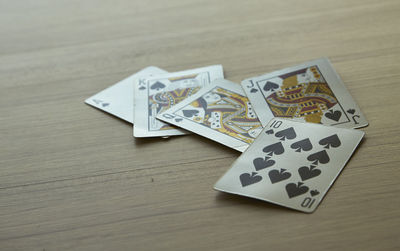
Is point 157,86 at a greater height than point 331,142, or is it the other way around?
point 157,86

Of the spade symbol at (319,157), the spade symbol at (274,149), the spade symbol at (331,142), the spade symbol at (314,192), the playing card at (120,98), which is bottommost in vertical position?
the spade symbol at (314,192)

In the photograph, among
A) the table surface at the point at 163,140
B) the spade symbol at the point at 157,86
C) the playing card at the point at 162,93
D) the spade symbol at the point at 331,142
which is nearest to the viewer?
the table surface at the point at 163,140

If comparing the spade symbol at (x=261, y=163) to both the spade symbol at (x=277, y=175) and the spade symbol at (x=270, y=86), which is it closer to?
the spade symbol at (x=277, y=175)

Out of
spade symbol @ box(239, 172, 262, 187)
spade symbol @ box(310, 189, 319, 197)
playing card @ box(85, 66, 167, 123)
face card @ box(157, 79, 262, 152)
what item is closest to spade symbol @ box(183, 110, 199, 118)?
face card @ box(157, 79, 262, 152)

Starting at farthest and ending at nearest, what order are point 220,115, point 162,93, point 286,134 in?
1. point 162,93
2. point 220,115
3. point 286,134

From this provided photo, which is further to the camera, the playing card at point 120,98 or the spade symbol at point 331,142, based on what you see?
the playing card at point 120,98

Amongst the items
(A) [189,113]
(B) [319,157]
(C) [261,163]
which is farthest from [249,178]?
(A) [189,113]

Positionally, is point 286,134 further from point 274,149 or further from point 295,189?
point 295,189

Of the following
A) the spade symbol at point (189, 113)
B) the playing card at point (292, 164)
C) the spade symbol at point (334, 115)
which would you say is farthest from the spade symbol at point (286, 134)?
the spade symbol at point (189, 113)

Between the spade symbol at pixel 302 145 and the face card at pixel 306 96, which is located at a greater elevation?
the face card at pixel 306 96
